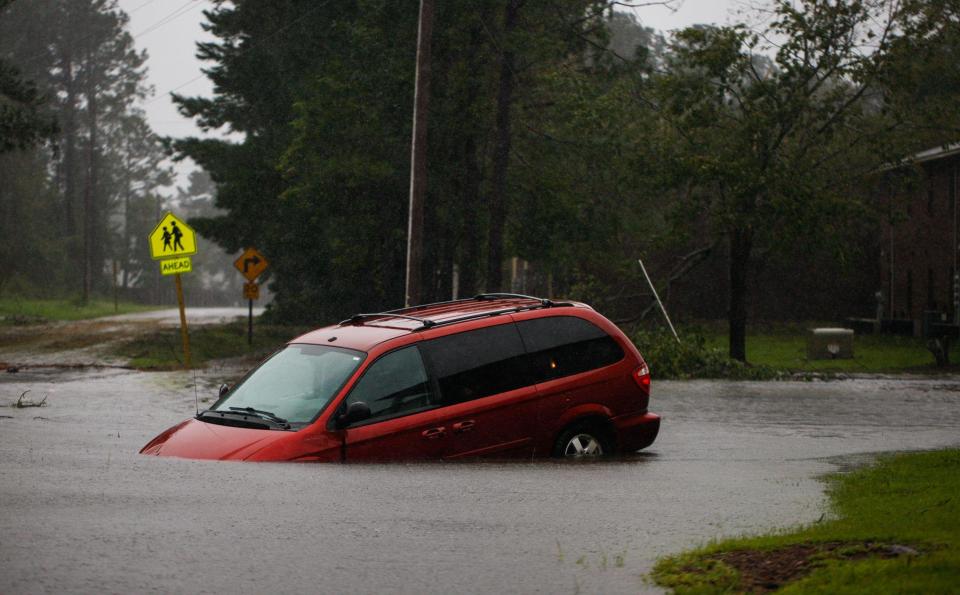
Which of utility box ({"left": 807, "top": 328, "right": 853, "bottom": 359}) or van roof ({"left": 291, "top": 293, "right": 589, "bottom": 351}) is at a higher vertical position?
van roof ({"left": 291, "top": 293, "right": 589, "bottom": 351})

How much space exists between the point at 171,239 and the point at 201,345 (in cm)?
1233

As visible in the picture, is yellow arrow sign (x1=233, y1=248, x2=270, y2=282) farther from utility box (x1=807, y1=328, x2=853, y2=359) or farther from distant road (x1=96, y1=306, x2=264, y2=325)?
utility box (x1=807, y1=328, x2=853, y2=359)

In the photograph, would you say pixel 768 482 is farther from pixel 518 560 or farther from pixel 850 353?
pixel 850 353

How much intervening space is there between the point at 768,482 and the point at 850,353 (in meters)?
24.3

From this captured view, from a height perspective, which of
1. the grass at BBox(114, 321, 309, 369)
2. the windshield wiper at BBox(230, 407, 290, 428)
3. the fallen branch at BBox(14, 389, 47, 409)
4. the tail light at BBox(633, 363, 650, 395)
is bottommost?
the grass at BBox(114, 321, 309, 369)

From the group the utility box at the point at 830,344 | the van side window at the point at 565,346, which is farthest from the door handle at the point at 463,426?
the utility box at the point at 830,344

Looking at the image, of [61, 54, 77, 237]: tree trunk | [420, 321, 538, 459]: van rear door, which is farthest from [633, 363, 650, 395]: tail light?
[61, 54, 77, 237]: tree trunk

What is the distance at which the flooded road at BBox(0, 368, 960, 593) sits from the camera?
6.60 meters

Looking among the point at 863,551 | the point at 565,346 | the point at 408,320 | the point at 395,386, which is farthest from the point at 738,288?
the point at 863,551

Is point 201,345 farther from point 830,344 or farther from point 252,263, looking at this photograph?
point 830,344

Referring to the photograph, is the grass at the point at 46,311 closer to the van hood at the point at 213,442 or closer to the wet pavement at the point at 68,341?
the wet pavement at the point at 68,341

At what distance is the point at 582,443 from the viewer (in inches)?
→ 480

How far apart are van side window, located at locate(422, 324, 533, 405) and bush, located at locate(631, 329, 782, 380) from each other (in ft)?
49.8

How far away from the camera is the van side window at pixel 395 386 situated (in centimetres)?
1114
